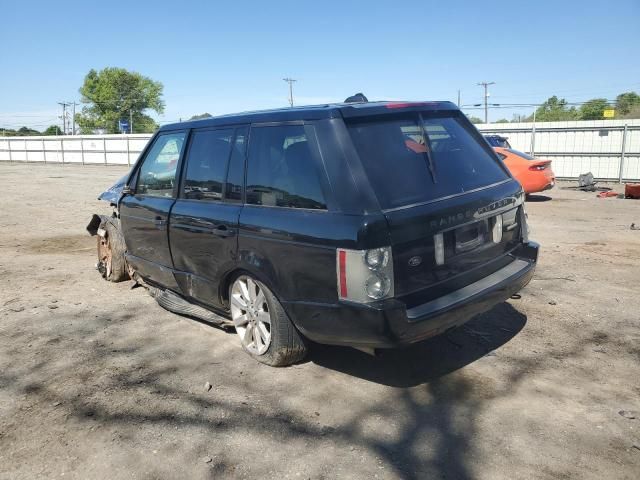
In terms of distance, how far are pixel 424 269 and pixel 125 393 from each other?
2.20 meters

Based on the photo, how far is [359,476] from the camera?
265cm

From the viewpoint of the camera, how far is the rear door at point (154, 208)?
4707 millimetres

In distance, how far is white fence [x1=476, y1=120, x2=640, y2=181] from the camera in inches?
717

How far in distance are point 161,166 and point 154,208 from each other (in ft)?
1.34

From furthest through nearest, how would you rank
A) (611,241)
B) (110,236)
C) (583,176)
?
(583,176), (611,241), (110,236)

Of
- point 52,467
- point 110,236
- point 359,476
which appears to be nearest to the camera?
point 359,476

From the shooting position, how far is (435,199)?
11.1 feet

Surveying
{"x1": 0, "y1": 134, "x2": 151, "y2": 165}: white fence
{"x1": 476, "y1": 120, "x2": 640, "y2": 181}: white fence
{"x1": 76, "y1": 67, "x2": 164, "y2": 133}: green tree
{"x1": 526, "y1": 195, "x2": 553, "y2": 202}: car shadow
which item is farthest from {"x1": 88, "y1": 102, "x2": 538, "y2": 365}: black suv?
{"x1": 76, "y1": 67, "x2": 164, "y2": 133}: green tree

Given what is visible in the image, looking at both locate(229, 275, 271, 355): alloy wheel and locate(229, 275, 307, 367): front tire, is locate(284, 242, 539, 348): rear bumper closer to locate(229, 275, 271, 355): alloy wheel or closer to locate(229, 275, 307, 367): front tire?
locate(229, 275, 307, 367): front tire

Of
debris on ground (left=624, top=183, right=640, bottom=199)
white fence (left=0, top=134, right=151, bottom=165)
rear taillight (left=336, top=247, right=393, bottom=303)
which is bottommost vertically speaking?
debris on ground (left=624, top=183, right=640, bottom=199)

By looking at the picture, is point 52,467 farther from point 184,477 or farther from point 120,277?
point 120,277

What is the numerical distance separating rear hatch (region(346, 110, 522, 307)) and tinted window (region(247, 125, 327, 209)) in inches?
14.2

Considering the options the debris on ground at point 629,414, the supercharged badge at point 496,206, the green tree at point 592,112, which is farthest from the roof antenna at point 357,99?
the green tree at point 592,112

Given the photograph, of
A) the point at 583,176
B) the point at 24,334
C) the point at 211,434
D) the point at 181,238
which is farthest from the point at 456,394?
the point at 583,176
